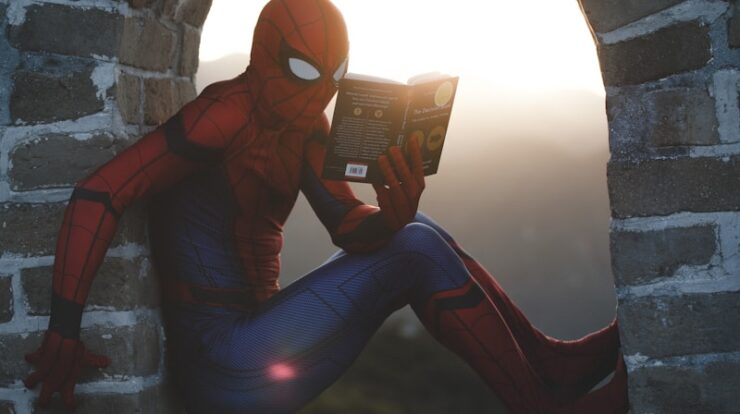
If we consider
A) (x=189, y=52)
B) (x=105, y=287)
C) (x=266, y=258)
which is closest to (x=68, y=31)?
(x=189, y=52)

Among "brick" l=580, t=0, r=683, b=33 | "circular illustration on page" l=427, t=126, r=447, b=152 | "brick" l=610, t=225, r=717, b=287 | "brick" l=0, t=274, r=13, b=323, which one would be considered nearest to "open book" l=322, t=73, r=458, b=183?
"circular illustration on page" l=427, t=126, r=447, b=152

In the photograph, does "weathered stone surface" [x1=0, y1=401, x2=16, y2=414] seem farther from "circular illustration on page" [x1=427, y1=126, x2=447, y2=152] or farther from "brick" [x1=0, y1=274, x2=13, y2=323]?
"circular illustration on page" [x1=427, y1=126, x2=447, y2=152]

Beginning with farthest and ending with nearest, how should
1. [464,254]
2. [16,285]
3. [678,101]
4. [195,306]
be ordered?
[464,254]
[195,306]
[16,285]
[678,101]

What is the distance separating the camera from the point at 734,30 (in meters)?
1.56

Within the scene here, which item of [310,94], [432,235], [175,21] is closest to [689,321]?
[432,235]

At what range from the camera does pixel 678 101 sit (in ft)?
5.25

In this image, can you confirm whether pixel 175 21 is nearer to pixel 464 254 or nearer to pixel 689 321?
pixel 464 254

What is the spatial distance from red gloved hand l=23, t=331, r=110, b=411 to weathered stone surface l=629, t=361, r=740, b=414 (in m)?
1.08

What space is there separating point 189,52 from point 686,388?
4.39ft

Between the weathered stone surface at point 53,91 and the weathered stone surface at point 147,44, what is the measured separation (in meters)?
0.09

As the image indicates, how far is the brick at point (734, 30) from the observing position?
1562mm

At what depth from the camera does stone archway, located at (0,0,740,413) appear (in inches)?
62.9

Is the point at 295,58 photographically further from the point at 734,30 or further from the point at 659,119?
the point at 734,30

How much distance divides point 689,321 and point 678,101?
0.42 metres
